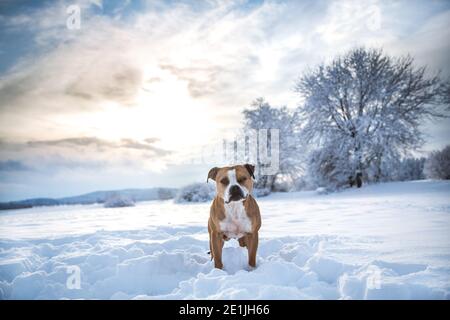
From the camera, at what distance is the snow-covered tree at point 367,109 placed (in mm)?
15641

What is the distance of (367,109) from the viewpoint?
1631 centimetres

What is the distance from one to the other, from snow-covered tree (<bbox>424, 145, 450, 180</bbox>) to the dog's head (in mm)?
11521

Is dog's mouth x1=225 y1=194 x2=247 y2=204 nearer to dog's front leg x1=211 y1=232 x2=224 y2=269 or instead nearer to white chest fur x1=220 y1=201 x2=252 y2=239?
white chest fur x1=220 y1=201 x2=252 y2=239

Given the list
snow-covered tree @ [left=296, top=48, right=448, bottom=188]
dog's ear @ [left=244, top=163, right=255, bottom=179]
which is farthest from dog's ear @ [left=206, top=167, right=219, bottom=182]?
snow-covered tree @ [left=296, top=48, right=448, bottom=188]

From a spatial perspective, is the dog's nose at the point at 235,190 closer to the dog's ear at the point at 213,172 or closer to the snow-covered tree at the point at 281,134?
the dog's ear at the point at 213,172

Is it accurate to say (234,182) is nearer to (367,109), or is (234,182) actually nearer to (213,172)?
(213,172)

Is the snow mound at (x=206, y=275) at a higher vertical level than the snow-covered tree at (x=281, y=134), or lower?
lower

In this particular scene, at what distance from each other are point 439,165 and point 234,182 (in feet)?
43.7

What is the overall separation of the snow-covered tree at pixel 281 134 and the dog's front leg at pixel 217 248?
16.2 metres

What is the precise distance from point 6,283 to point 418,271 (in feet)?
11.2

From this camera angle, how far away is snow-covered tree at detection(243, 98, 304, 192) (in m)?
20.2

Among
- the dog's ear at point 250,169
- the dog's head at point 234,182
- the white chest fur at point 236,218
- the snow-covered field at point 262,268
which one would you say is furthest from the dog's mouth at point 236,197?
the snow-covered field at point 262,268

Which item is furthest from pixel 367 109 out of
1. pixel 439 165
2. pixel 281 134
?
pixel 281 134
